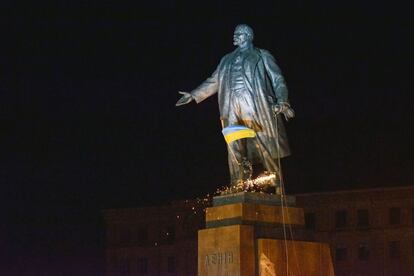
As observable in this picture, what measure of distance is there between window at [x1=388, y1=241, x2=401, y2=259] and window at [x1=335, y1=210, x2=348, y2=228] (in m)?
5.01

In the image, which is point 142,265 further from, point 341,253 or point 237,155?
point 237,155

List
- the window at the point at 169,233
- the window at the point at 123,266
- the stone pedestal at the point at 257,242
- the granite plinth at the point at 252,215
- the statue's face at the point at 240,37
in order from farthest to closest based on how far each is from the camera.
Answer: the window at the point at 123,266
the window at the point at 169,233
the statue's face at the point at 240,37
the granite plinth at the point at 252,215
the stone pedestal at the point at 257,242

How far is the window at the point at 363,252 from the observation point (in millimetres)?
92125

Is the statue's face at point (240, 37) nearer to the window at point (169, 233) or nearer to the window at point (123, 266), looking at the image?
the window at point (169, 233)

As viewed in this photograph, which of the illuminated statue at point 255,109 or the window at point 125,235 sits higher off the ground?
the illuminated statue at point 255,109

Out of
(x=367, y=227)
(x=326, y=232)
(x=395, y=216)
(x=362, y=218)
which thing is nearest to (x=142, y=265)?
(x=326, y=232)

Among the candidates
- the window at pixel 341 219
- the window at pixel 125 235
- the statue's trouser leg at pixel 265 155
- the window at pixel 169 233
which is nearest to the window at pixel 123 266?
the window at pixel 125 235

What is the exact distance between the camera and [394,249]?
91.1 metres

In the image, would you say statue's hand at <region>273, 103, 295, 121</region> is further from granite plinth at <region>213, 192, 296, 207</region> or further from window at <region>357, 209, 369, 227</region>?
window at <region>357, 209, 369, 227</region>

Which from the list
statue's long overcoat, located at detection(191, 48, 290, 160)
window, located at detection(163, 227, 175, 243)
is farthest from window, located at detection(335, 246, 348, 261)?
statue's long overcoat, located at detection(191, 48, 290, 160)

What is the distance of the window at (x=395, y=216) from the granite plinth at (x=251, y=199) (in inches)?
2871

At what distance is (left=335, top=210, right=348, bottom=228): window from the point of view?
3703 inches

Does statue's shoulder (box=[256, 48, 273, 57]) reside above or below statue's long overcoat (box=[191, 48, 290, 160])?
above

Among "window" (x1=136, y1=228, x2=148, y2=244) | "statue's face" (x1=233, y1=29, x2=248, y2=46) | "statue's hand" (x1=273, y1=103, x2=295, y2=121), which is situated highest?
"statue's face" (x1=233, y1=29, x2=248, y2=46)
